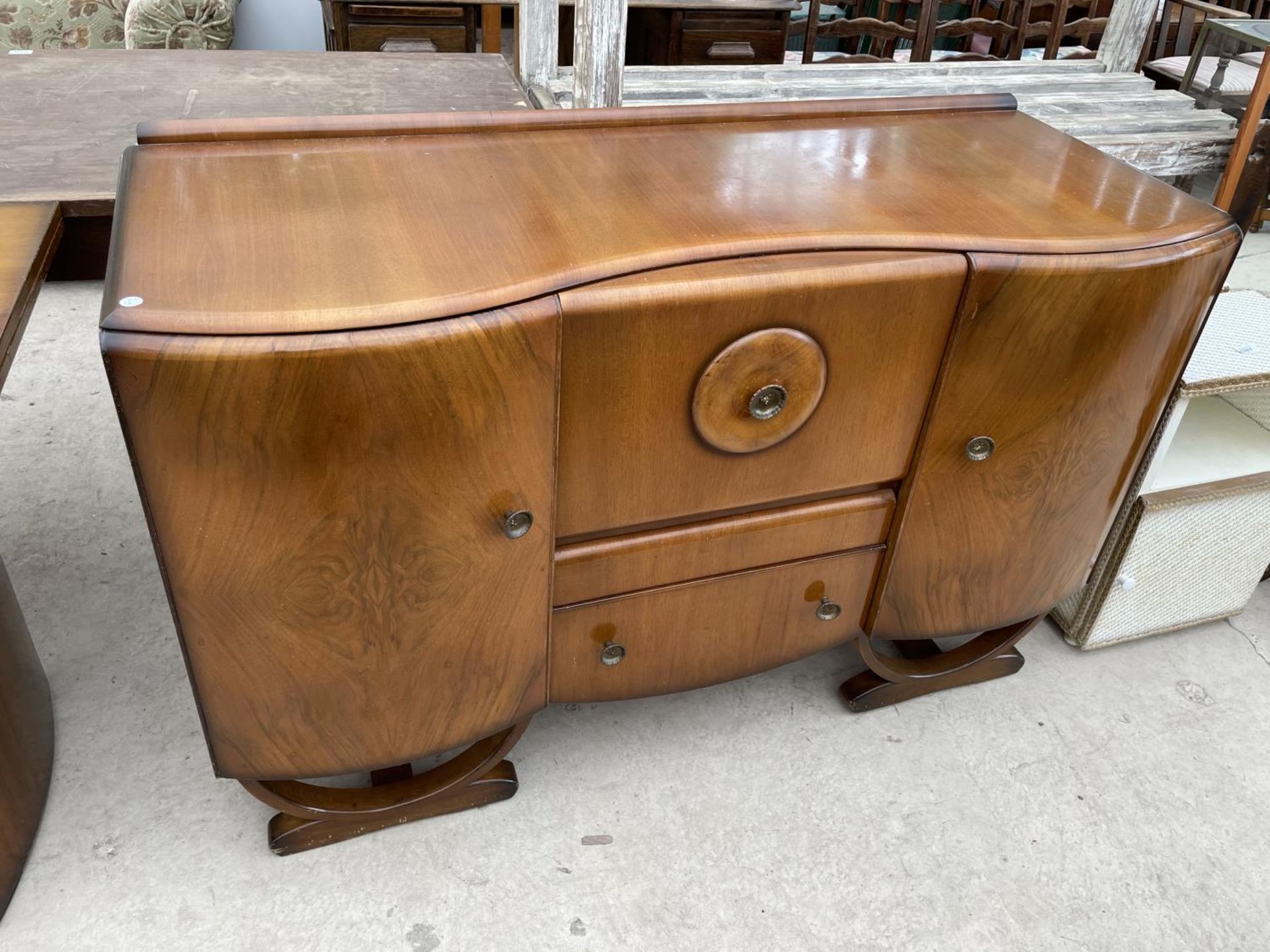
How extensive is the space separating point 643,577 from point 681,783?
0.41m

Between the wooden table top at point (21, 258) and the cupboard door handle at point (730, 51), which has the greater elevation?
the wooden table top at point (21, 258)

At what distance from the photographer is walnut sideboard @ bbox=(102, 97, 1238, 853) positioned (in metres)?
0.88

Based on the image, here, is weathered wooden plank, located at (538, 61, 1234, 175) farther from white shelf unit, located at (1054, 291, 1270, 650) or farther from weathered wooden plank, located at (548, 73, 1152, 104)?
white shelf unit, located at (1054, 291, 1270, 650)

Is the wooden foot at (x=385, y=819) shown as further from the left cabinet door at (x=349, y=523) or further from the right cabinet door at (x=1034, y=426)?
the right cabinet door at (x=1034, y=426)

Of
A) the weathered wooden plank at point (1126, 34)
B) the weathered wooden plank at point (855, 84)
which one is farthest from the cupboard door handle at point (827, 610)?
the weathered wooden plank at point (1126, 34)

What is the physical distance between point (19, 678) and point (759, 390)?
1.00 metres

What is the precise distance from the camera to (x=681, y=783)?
4.64ft

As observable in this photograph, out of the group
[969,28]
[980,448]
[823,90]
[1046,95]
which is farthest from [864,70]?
[980,448]

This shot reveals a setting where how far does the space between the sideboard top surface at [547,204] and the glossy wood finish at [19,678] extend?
5.7 inches

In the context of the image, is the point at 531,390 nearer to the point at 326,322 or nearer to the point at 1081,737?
the point at 326,322

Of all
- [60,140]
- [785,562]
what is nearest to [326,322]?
[785,562]

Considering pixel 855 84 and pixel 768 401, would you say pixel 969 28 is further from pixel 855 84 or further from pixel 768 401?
pixel 768 401

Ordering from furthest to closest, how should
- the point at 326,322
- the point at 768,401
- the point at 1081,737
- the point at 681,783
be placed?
the point at 1081,737 < the point at 681,783 < the point at 768,401 < the point at 326,322

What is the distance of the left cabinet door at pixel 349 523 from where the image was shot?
0.84 meters
